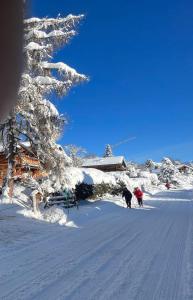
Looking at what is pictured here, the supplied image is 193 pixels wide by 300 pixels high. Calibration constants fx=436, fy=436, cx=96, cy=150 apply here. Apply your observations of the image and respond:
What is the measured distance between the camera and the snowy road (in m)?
7.22

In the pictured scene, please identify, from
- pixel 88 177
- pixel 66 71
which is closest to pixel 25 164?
pixel 66 71

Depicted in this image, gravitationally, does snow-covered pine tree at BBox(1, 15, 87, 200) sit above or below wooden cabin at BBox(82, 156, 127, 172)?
below

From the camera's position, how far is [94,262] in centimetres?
965

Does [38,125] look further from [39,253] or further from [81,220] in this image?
[39,253]

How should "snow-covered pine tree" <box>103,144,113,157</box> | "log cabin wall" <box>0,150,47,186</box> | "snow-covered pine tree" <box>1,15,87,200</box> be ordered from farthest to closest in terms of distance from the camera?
1. "snow-covered pine tree" <box>103,144,113,157</box>
2. "log cabin wall" <box>0,150,47,186</box>
3. "snow-covered pine tree" <box>1,15,87,200</box>

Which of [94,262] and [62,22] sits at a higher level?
[62,22]

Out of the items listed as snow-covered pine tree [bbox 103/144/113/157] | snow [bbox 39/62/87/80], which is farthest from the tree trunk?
snow-covered pine tree [bbox 103/144/113/157]

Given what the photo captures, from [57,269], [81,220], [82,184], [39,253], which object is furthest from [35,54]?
[82,184]

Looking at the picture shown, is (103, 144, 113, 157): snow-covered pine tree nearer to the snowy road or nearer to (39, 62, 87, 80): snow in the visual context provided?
(39, 62, 87, 80): snow

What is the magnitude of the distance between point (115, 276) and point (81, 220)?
10929 millimetres

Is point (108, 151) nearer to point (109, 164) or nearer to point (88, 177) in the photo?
point (109, 164)

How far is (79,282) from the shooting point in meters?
7.86

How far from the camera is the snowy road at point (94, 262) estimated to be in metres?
7.22

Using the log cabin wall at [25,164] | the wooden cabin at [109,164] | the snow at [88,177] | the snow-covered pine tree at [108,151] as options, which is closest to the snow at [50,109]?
the log cabin wall at [25,164]
